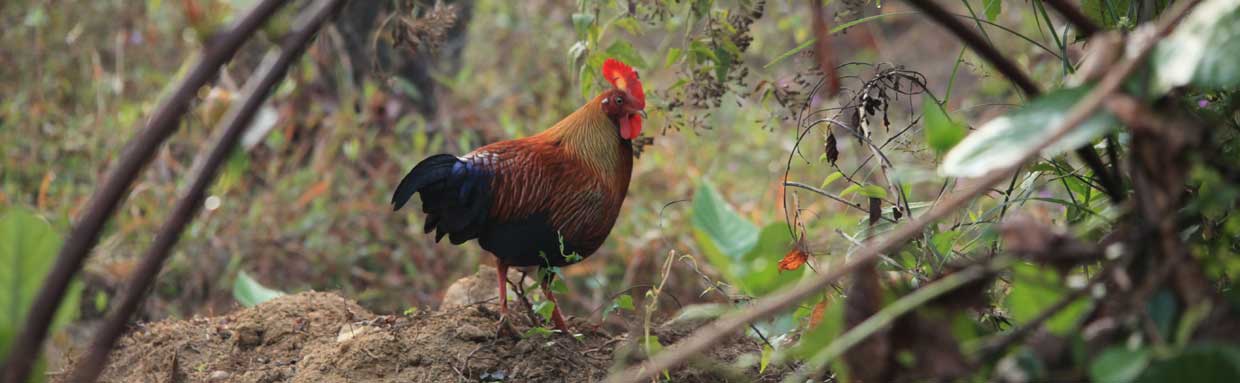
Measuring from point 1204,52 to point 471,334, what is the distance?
4.96 ft

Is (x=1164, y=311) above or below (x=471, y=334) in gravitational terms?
above

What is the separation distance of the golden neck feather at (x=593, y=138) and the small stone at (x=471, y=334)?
667 mm

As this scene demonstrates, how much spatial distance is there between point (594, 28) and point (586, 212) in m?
0.51

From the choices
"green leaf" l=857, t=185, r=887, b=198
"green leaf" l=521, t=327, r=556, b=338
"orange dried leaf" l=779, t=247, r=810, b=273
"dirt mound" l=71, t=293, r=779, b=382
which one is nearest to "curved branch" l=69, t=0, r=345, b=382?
"orange dried leaf" l=779, t=247, r=810, b=273

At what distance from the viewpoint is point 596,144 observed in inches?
103

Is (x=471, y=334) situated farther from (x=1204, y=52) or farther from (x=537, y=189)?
(x=1204, y=52)

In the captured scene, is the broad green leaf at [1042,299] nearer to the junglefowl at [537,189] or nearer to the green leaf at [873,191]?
the green leaf at [873,191]

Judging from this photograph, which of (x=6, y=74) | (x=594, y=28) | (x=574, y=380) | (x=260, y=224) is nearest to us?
(x=574, y=380)

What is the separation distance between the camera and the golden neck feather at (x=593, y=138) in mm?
2619

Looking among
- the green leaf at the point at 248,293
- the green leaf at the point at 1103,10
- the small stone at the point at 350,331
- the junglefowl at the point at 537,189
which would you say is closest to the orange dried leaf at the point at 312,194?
the green leaf at the point at 248,293

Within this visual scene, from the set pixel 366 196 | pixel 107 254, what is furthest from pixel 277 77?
pixel 366 196

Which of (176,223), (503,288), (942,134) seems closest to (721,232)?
(942,134)

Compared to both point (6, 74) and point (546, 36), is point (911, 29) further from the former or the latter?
point (6, 74)

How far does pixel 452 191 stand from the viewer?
2461mm
